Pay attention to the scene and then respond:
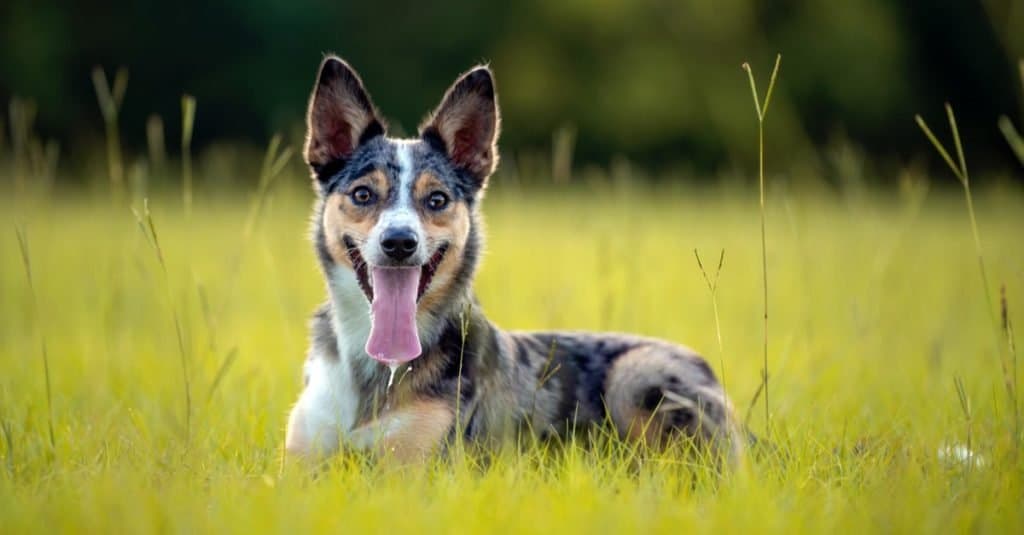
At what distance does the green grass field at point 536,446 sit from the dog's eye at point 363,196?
0.84 metres

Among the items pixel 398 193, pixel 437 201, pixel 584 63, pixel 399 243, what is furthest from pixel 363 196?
pixel 584 63

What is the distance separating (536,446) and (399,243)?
1.19m

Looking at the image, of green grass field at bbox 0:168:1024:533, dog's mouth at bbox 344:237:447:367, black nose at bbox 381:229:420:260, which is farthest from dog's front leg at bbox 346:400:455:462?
black nose at bbox 381:229:420:260

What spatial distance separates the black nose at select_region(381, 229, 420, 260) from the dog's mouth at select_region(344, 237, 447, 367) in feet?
0.32

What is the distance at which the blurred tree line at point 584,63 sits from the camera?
990 inches

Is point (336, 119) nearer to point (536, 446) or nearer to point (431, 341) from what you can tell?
point (431, 341)

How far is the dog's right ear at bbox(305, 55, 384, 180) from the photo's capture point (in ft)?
16.1

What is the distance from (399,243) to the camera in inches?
171

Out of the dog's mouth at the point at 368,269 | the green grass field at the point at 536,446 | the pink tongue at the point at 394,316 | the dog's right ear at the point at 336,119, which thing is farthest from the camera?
the dog's right ear at the point at 336,119

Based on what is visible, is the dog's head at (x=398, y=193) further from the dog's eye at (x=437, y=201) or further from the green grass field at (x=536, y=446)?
the green grass field at (x=536, y=446)

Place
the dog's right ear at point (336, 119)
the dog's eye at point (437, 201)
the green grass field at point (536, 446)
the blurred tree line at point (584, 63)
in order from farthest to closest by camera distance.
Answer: the blurred tree line at point (584, 63)
the dog's right ear at point (336, 119)
the dog's eye at point (437, 201)
the green grass field at point (536, 446)

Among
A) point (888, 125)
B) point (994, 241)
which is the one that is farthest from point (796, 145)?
point (994, 241)

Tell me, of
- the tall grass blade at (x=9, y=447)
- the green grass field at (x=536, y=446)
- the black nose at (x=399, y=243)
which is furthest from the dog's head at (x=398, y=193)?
A: the tall grass blade at (x=9, y=447)

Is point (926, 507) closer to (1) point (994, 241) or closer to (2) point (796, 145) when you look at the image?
(1) point (994, 241)
